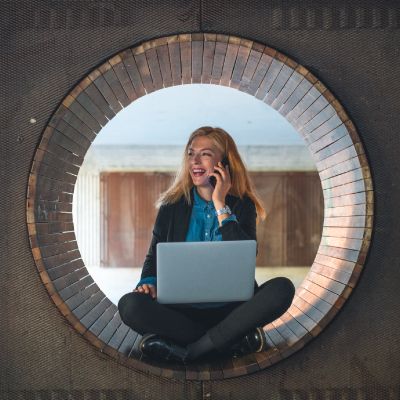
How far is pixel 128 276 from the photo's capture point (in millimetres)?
7086

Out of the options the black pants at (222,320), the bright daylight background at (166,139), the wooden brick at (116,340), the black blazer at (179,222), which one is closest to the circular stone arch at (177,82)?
the wooden brick at (116,340)

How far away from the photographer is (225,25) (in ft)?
5.37

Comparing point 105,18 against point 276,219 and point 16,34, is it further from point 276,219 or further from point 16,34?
point 276,219

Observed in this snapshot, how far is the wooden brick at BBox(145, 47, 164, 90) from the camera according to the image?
1.66m

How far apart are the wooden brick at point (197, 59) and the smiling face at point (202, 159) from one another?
344mm

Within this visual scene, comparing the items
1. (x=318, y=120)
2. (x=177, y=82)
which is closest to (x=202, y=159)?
(x=177, y=82)

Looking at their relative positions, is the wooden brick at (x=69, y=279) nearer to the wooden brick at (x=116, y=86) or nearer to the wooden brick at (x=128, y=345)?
the wooden brick at (x=128, y=345)

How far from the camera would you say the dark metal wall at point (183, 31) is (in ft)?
5.26

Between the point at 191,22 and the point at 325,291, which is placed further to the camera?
the point at 325,291

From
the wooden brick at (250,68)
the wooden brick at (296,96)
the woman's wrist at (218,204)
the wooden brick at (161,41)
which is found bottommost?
the woman's wrist at (218,204)

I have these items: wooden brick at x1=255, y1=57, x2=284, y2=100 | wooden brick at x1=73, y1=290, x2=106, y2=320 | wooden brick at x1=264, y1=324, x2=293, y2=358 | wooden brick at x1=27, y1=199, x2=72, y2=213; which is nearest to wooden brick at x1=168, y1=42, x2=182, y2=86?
wooden brick at x1=255, y1=57, x2=284, y2=100

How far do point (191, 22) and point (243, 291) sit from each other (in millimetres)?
1251

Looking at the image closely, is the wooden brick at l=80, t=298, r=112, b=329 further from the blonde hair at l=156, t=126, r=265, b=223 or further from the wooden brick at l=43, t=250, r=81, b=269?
the blonde hair at l=156, t=126, r=265, b=223

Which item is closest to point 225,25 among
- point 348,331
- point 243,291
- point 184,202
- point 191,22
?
point 191,22
